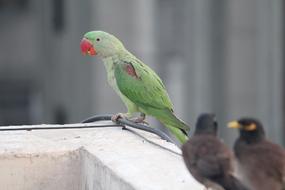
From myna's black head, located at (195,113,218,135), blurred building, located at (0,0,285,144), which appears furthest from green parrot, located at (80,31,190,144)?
blurred building, located at (0,0,285,144)

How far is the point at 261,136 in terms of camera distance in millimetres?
4340

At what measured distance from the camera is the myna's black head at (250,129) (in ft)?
14.2

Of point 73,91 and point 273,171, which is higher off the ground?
point 273,171

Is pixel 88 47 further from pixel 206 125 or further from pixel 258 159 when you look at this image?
pixel 258 159

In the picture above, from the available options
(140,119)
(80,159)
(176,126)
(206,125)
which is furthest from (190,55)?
(206,125)

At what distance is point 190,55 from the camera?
1755cm

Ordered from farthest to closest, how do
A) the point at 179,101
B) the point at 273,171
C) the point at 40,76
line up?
the point at 40,76 → the point at 179,101 → the point at 273,171

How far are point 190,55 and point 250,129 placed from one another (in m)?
13.2

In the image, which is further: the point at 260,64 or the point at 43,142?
the point at 260,64

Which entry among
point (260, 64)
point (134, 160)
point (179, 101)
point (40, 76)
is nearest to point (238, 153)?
point (134, 160)

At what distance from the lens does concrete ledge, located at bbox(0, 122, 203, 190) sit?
16.0 feet

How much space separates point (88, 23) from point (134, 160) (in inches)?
501

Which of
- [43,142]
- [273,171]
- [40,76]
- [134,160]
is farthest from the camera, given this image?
[40,76]

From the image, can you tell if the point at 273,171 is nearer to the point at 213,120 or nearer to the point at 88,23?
the point at 213,120
